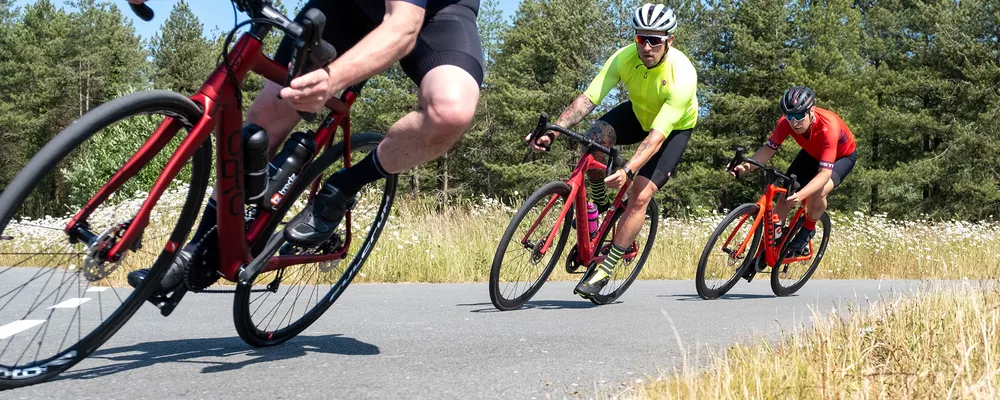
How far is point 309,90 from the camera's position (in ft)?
8.83

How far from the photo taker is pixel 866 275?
12859mm

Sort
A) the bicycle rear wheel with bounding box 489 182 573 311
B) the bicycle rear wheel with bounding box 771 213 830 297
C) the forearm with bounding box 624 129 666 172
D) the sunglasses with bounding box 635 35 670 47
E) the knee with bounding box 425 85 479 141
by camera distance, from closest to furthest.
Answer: the knee with bounding box 425 85 479 141 < the bicycle rear wheel with bounding box 489 182 573 311 < the forearm with bounding box 624 129 666 172 < the sunglasses with bounding box 635 35 670 47 < the bicycle rear wheel with bounding box 771 213 830 297

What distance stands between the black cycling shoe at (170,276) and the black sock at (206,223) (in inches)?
3.7

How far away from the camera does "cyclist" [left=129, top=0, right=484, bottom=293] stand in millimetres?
3332

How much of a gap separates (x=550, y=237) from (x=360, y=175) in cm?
271

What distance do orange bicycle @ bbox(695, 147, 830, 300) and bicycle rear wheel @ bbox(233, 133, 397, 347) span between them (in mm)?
3748

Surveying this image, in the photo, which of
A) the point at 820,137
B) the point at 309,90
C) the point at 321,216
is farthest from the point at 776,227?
the point at 309,90

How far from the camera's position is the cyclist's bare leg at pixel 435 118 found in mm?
3332


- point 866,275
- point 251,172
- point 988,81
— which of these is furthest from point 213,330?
point 988,81

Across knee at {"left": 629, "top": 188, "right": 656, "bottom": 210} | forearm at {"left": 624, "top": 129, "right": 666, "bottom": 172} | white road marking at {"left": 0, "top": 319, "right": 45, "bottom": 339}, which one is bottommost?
white road marking at {"left": 0, "top": 319, "right": 45, "bottom": 339}

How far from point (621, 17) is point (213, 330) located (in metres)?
54.7

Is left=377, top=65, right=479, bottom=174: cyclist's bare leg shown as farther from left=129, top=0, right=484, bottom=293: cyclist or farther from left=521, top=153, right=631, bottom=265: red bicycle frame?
left=521, top=153, right=631, bottom=265: red bicycle frame

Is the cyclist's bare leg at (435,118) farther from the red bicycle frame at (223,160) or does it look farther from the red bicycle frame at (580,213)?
the red bicycle frame at (580,213)

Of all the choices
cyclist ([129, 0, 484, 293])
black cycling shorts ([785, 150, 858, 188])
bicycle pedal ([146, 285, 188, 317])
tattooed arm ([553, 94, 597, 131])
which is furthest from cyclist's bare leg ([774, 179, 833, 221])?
bicycle pedal ([146, 285, 188, 317])
